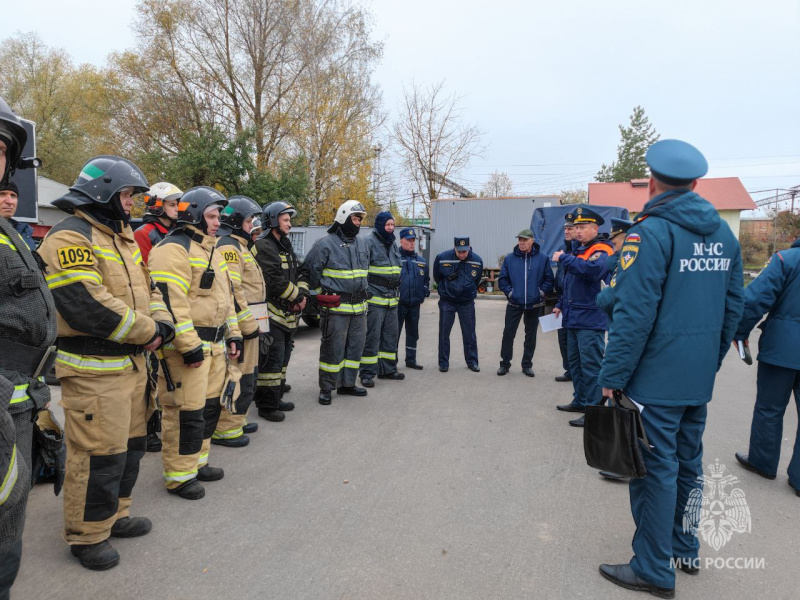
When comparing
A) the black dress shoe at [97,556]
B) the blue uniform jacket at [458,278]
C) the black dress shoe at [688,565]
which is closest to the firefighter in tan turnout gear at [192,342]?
the black dress shoe at [97,556]

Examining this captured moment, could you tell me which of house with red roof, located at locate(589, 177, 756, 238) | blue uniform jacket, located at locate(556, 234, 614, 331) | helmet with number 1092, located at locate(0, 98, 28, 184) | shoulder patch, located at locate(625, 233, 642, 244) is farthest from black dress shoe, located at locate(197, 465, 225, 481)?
house with red roof, located at locate(589, 177, 756, 238)

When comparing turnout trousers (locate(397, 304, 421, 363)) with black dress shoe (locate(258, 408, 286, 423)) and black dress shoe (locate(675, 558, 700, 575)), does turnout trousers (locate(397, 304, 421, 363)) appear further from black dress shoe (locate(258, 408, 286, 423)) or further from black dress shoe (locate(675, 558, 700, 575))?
black dress shoe (locate(675, 558, 700, 575))

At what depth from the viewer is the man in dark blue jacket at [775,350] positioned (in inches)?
151

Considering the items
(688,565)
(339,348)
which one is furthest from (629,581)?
(339,348)

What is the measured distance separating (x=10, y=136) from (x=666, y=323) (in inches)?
116

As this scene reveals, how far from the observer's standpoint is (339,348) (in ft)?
19.4

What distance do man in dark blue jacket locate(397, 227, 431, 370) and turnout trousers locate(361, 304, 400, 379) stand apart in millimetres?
504

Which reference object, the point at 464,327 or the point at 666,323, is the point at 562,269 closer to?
the point at 464,327

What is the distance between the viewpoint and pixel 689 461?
2.70 m

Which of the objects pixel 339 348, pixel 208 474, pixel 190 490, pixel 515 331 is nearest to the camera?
pixel 190 490

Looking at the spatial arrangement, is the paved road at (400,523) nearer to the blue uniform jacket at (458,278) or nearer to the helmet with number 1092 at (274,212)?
the helmet with number 1092 at (274,212)

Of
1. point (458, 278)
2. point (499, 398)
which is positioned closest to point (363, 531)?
point (499, 398)

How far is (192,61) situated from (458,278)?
64.9 feet

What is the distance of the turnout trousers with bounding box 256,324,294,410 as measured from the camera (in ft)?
17.4
